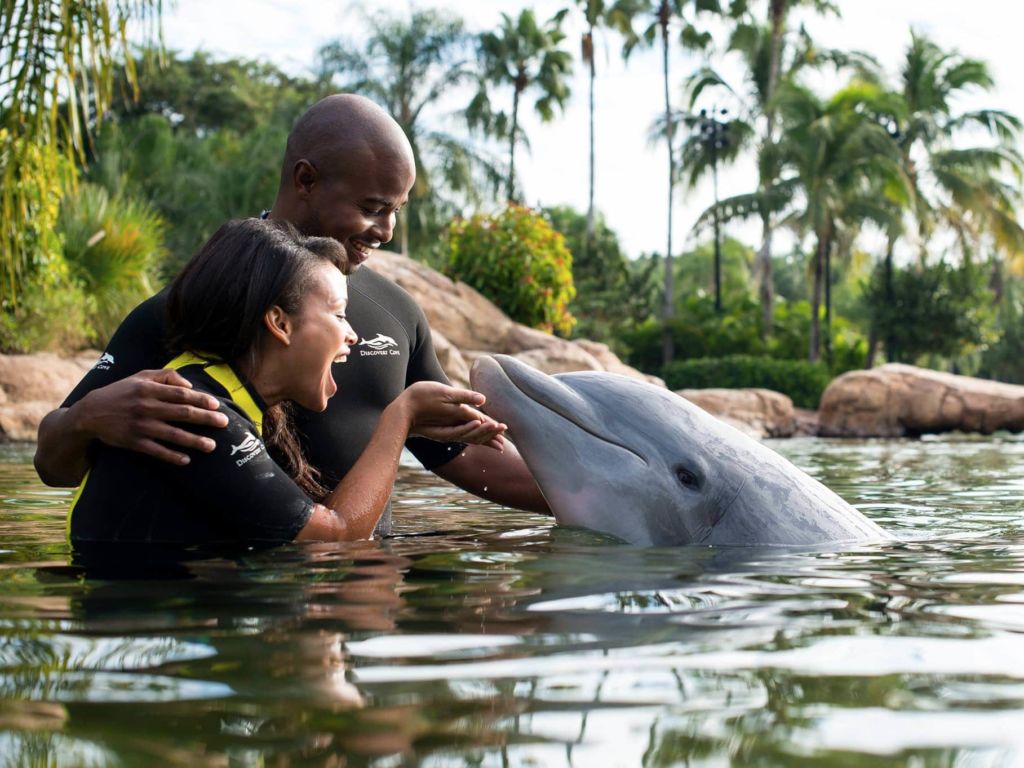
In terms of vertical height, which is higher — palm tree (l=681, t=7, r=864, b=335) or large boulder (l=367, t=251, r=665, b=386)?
palm tree (l=681, t=7, r=864, b=335)

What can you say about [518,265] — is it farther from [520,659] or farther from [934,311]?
[520,659]

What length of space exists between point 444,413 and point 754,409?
1608 centimetres

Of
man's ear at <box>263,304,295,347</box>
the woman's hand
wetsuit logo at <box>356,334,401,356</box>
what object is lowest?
the woman's hand

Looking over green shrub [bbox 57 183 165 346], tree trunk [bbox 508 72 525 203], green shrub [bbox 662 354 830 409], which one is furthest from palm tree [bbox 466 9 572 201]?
green shrub [bbox 57 183 165 346]

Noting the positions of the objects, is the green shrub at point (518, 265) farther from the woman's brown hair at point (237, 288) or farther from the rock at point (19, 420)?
the woman's brown hair at point (237, 288)

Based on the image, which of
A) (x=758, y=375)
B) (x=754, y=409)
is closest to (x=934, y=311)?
(x=758, y=375)

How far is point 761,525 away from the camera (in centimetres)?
312

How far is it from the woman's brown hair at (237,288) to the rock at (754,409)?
15155 mm

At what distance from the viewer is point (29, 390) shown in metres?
10.2

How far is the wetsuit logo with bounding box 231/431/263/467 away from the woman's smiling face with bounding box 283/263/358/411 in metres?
0.21

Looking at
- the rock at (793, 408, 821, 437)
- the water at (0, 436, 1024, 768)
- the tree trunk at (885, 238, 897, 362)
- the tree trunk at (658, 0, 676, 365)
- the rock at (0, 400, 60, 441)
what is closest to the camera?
the water at (0, 436, 1024, 768)

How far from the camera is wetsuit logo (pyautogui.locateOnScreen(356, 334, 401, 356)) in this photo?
11.8 feet

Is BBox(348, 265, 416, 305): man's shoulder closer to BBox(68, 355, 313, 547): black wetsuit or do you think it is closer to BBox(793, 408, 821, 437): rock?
BBox(68, 355, 313, 547): black wetsuit

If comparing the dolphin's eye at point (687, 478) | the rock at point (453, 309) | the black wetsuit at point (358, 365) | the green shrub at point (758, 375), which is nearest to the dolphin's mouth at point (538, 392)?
the dolphin's eye at point (687, 478)
